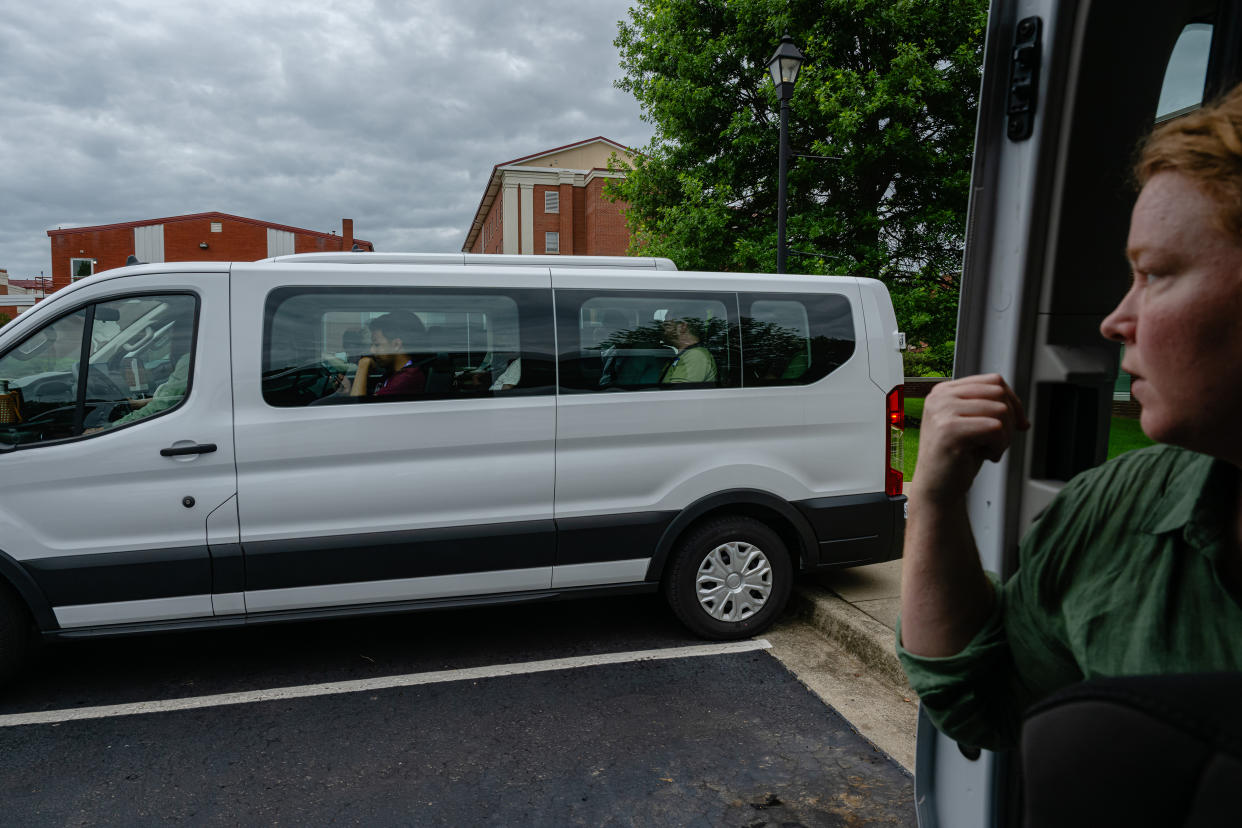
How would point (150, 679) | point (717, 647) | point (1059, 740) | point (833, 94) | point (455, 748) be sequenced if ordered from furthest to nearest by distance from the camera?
point (833, 94)
point (717, 647)
point (150, 679)
point (455, 748)
point (1059, 740)

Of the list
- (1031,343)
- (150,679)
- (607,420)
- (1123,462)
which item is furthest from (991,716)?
(150,679)

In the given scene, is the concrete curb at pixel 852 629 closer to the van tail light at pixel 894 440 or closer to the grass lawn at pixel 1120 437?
the van tail light at pixel 894 440

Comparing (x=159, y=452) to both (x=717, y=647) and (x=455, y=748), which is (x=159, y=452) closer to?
(x=455, y=748)

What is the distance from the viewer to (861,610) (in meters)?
4.85

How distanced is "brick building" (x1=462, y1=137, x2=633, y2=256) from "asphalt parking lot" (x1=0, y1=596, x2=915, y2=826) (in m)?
41.7

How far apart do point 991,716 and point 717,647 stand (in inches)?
140

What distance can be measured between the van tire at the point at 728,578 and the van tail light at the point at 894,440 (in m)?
0.74

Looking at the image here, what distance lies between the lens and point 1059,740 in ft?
1.82

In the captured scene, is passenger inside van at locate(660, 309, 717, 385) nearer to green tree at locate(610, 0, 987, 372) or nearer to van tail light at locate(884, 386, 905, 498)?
van tail light at locate(884, 386, 905, 498)

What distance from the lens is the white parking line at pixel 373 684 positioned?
3.88m

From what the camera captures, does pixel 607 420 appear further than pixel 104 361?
Yes

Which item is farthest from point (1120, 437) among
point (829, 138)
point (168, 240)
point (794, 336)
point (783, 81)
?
point (168, 240)

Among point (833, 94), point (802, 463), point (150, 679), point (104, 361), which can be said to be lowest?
point (150, 679)

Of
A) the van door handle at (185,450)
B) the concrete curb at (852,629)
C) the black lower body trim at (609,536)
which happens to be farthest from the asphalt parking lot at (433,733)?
the van door handle at (185,450)
